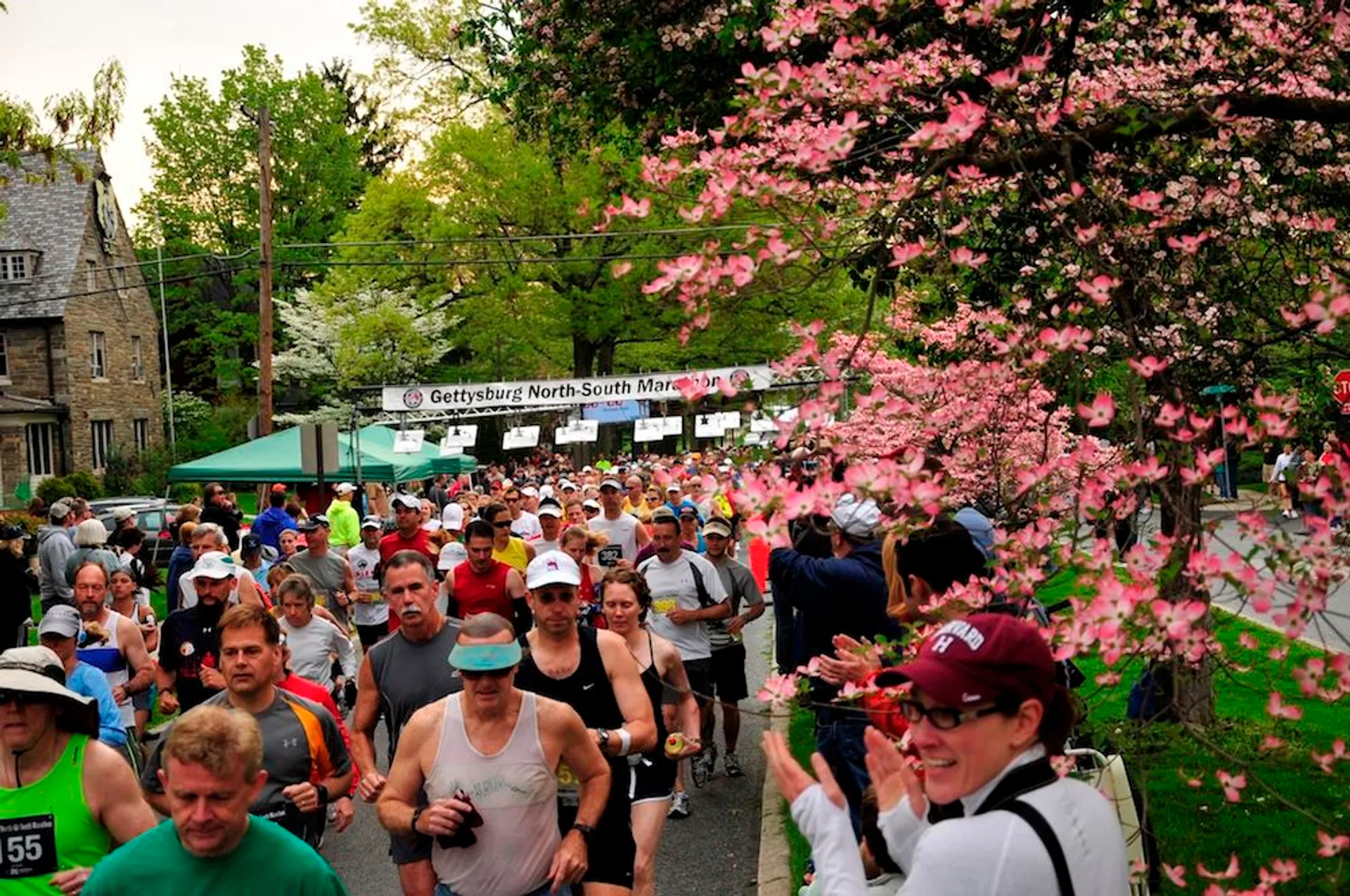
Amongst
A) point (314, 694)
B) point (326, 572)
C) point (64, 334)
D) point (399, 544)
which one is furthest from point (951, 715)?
→ point (64, 334)

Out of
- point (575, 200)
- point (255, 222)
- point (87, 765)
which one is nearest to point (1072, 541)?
point (87, 765)

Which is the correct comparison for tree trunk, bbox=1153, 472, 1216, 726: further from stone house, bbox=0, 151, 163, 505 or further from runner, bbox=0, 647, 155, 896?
stone house, bbox=0, 151, 163, 505

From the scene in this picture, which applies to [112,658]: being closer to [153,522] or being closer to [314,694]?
[314,694]

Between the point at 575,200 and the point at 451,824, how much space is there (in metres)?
38.4

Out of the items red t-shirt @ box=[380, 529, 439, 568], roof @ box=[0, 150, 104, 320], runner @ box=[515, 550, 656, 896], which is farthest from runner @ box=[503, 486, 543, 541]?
roof @ box=[0, 150, 104, 320]

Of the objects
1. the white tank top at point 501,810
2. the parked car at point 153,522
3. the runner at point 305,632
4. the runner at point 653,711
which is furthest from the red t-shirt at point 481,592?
the parked car at point 153,522

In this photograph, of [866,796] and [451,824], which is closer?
[866,796]

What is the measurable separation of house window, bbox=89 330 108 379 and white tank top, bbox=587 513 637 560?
42.2m

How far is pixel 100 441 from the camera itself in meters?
52.6

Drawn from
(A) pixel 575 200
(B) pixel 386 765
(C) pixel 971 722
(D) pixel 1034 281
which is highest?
(A) pixel 575 200

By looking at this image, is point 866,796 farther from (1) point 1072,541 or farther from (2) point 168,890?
(2) point 168,890

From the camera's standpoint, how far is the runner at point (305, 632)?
9.70m

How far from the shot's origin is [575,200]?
42656mm

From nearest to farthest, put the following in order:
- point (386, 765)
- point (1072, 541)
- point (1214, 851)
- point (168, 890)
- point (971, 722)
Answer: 1. point (971, 722)
2. point (168, 890)
3. point (1072, 541)
4. point (1214, 851)
5. point (386, 765)
